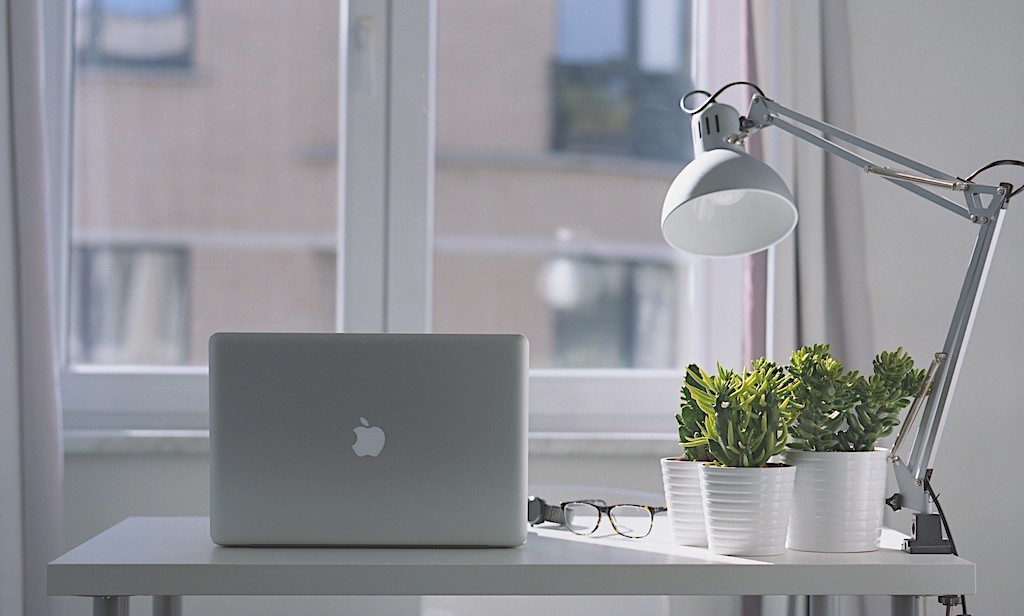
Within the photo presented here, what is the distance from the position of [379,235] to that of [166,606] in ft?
3.64

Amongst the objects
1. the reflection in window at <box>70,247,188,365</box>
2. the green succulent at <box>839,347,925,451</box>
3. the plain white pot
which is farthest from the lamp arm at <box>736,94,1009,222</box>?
the reflection in window at <box>70,247,188,365</box>

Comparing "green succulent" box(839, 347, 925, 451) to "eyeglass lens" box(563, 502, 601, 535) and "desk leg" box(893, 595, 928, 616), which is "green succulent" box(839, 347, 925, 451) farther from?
"eyeglass lens" box(563, 502, 601, 535)

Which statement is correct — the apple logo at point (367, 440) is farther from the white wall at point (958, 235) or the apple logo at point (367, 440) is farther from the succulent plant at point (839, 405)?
the white wall at point (958, 235)

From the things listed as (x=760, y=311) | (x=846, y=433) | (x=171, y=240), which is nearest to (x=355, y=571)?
(x=846, y=433)

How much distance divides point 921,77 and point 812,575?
1517 millimetres

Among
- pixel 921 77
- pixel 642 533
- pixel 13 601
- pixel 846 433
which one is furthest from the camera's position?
pixel 921 77

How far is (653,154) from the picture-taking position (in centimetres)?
231

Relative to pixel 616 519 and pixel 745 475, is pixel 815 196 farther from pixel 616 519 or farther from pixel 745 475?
pixel 745 475

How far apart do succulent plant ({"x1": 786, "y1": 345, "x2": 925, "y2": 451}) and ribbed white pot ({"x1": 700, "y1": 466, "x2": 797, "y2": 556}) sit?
72 mm

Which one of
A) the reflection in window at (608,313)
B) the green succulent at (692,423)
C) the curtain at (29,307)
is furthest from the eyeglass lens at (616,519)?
the curtain at (29,307)

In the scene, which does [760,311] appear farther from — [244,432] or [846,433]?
[244,432]

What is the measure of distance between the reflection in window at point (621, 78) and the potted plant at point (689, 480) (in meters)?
1.20

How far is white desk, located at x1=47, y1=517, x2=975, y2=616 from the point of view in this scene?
1068 millimetres

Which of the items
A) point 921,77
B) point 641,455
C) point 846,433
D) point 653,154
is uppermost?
point 921,77
